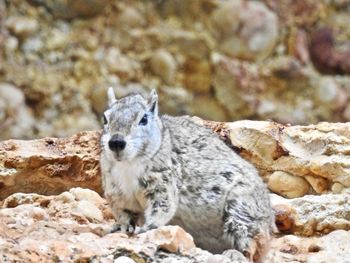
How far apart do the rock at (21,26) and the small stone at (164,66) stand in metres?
0.84

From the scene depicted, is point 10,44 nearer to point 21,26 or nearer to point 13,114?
point 21,26

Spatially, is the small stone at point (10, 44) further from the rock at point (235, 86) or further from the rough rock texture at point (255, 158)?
the rough rock texture at point (255, 158)

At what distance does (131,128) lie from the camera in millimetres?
3135

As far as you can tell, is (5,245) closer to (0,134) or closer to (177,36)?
(0,134)

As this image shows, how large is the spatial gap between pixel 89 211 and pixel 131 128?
0.46 meters

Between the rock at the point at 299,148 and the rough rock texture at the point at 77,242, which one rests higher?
the rock at the point at 299,148

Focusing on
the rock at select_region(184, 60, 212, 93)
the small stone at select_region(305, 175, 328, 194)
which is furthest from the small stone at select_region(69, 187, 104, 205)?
the rock at select_region(184, 60, 212, 93)

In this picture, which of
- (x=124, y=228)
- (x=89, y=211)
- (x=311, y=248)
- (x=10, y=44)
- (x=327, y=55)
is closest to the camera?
(x=124, y=228)

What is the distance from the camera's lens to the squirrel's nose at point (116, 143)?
3.04m

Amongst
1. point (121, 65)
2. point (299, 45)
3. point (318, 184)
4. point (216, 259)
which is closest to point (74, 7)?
point (121, 65)

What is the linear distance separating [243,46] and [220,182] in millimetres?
3659

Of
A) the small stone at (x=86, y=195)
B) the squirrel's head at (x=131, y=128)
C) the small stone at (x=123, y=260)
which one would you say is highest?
the squirrel's head at (x=131, y=128)

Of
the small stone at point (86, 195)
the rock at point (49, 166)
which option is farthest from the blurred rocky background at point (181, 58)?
the small stone at point (86, 195)

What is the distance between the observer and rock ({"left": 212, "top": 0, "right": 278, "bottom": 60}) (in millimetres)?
6875
